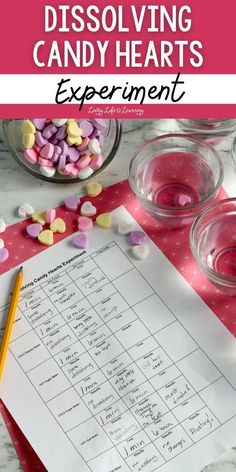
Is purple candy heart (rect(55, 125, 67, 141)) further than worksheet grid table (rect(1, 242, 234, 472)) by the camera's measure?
Yes

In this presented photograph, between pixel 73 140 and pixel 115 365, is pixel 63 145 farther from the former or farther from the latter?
pixel 115 365

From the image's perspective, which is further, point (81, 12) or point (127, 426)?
point (81, 12)

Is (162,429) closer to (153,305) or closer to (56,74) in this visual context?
(153,305)

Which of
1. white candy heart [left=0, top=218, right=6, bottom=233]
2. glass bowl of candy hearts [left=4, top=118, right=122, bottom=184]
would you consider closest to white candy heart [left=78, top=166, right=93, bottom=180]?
glass bowl of candy hearts [left=4, top=118, right=122, bottom=184]

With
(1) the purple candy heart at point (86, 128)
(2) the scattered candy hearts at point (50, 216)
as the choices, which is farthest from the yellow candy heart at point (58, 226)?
(1) the purple candy heart at point (86, 128)

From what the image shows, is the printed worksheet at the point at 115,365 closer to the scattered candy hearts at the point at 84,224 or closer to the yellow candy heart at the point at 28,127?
the scattered candy hearts at the point at 84,224

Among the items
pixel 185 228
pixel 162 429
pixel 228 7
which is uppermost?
pixel 228 7

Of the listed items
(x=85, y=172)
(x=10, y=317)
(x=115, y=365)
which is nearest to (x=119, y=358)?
(x=115, y=365)

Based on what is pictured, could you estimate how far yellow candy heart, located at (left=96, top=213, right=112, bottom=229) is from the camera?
898 mm

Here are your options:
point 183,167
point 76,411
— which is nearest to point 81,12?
point 183,167

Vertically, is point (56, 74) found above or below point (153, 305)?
above

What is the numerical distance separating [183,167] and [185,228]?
8cm

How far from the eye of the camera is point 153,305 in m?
0.85

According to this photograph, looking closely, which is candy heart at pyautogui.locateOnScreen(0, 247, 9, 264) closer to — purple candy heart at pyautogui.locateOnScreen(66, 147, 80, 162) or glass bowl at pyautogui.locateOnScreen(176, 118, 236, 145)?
purple candy heart at pyautogui.locateOnScreen(66, 147, 80, 162)
